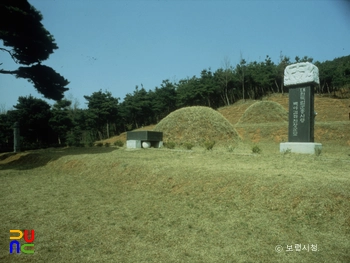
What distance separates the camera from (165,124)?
19.4 metres

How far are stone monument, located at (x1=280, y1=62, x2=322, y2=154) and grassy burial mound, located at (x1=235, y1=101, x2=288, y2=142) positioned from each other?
8.87 meters

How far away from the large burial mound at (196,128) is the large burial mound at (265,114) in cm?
1027

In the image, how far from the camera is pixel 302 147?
11.0m

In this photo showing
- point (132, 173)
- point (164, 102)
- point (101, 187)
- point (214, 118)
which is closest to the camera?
point (101, 187)

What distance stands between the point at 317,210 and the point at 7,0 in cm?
1219

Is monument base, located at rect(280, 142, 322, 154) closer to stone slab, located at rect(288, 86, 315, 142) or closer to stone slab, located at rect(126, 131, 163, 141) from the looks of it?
stone slab, located at rect(288, 86, 315, 142)

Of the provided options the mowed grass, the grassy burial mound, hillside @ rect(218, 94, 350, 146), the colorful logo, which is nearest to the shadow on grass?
the mowed grass

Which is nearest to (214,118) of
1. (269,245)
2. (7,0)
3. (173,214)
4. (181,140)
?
(181,140)

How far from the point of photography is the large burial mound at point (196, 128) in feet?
58.0

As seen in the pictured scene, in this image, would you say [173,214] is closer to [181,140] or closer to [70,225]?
[70,225]

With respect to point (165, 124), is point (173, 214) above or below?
below

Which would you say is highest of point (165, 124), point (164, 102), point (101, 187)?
point (164, 102)

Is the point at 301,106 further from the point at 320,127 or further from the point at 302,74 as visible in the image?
the point at 320,127

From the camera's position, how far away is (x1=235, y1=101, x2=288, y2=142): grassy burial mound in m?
21.1
